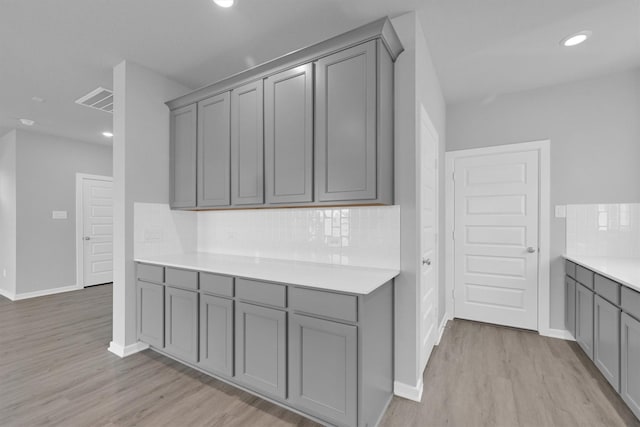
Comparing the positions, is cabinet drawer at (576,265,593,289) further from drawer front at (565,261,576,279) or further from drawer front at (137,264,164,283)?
drawer front at (137,264,164,283)

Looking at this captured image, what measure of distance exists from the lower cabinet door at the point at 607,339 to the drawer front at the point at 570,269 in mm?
528

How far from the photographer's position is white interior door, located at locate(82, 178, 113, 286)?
209 inches

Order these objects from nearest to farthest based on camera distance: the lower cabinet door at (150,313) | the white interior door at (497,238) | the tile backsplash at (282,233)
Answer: the tile backsplash at (282,233) → the lower cabinet door at (150,313) → the white interior door at (497,238)

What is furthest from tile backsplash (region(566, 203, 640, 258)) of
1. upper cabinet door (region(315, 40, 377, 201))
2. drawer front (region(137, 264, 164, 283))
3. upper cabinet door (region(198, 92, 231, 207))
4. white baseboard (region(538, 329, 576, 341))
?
drawer front (region(137, 264, 164, 283))

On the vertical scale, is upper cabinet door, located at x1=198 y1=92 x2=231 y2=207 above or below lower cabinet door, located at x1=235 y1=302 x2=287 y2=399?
above

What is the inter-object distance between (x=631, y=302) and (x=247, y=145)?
292cm

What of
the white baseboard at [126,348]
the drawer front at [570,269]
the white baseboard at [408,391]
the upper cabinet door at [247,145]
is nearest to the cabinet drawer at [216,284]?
the upper cabinet door at [247,145]

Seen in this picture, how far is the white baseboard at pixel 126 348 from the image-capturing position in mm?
2666

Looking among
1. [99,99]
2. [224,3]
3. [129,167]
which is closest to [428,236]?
[224,3]

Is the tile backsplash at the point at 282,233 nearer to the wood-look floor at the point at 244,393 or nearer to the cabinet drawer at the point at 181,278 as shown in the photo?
the cabinet drawer at the point at 181,278

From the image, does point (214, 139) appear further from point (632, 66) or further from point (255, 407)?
point (632, 66)

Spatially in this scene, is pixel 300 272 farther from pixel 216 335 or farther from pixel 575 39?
pixel 575 39

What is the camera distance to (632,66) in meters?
2.77

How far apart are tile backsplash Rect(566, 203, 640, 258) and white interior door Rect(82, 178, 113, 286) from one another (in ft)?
23.9
